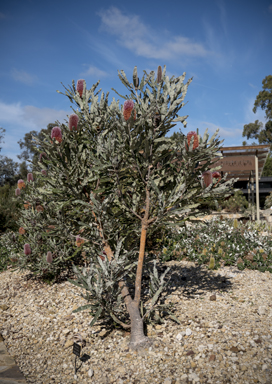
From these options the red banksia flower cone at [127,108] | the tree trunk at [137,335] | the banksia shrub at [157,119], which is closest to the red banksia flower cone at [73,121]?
the red banksia flower cone at [127,108]

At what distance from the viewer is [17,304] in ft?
15.4

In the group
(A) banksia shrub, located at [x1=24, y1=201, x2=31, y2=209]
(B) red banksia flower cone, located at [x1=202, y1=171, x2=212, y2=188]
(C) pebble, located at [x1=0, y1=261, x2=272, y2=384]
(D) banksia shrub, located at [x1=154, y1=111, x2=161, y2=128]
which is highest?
(D) banksia shrub, located at [x1=154, y1=111, x2=161, y2=128]

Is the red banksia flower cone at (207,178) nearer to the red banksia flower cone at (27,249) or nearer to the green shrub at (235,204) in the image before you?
the red banksia flower cone at (27,249)

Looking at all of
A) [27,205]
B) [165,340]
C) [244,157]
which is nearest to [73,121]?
[165,340]

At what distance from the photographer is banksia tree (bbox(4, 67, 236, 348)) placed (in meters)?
2.77

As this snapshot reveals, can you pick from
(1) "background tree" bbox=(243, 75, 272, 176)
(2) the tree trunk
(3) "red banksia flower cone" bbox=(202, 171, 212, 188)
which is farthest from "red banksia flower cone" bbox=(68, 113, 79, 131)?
(1) "background tree" bbox=(243, 75, 272, 176)

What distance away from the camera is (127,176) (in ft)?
10.4

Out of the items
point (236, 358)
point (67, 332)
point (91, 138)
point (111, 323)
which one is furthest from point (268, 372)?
point (91, 138)

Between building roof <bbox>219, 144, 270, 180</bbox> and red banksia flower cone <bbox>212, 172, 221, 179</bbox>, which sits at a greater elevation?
building roof <bbox>219, 144, 270, 180</bbox>

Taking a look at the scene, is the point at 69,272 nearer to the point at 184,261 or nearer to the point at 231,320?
the point at 184,261

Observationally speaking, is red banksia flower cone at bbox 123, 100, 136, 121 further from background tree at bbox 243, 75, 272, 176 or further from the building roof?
background tree at bbox 243, 75, 272, 176

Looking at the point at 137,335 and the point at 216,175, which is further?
the point at 216,175

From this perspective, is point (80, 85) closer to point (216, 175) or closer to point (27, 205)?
point (216, 175)

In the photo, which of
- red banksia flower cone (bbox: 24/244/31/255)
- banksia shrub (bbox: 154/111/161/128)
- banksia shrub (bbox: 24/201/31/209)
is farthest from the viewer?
banksia shrub (bbox: 24/201/31/209)
